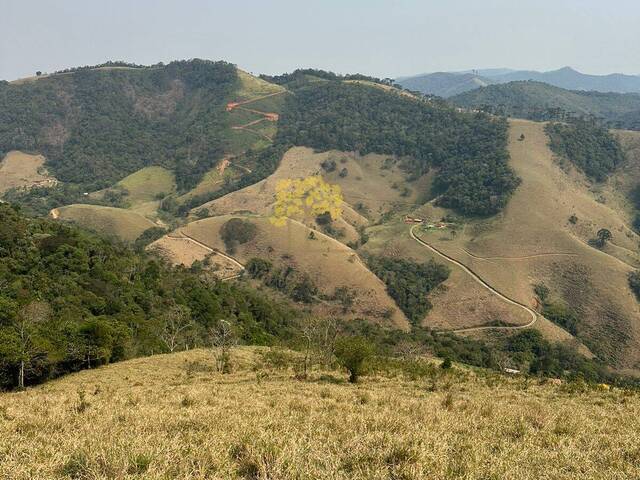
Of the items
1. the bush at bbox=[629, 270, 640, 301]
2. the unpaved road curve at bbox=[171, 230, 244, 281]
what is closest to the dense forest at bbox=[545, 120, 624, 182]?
the bush at bbox=[629, 270, 640, 301]

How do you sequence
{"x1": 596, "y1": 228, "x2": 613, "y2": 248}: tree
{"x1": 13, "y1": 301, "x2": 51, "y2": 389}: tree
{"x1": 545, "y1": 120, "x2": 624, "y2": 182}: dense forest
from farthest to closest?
1. {"x1": 545, "y1": 120, "x2": 624, "y2": 182}: dense forest
2. {"x1": 596, "y1": 228, "x2": 613, "y2": 248}: tree
3. {"x1": 13, "y1": 301, "x2": 51, "y2": 389}: tree

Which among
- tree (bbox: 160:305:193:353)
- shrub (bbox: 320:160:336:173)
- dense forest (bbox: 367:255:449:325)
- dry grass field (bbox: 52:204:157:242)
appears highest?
shrub (bbox: 320:160:336:173)

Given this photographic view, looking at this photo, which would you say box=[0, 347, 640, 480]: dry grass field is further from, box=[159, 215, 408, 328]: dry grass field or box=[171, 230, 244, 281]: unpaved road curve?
box=[171, 230, 244, 281]: unpaved road curve

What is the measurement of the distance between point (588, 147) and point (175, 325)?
161 meters

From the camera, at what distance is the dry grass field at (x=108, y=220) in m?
126

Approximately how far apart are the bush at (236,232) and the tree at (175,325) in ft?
168

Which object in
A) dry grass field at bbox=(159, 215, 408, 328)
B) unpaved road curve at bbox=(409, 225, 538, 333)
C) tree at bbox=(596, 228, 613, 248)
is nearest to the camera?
unpaved road curve at bbox=(409, 225, 538, 333)

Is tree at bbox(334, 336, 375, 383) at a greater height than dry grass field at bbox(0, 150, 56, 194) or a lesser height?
greater

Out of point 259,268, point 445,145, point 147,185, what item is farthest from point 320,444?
point 147,185

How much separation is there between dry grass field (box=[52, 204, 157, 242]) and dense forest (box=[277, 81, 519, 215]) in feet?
269

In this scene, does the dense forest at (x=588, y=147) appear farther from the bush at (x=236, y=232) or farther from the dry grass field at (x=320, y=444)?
the dry grass field at (x=320, y=444)

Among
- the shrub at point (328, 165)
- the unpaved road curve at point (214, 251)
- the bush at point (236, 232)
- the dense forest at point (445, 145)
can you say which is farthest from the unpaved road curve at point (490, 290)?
the shrub at point (328, 165)

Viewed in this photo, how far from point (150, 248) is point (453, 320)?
245 ft

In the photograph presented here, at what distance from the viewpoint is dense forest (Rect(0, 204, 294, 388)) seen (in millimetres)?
35906
